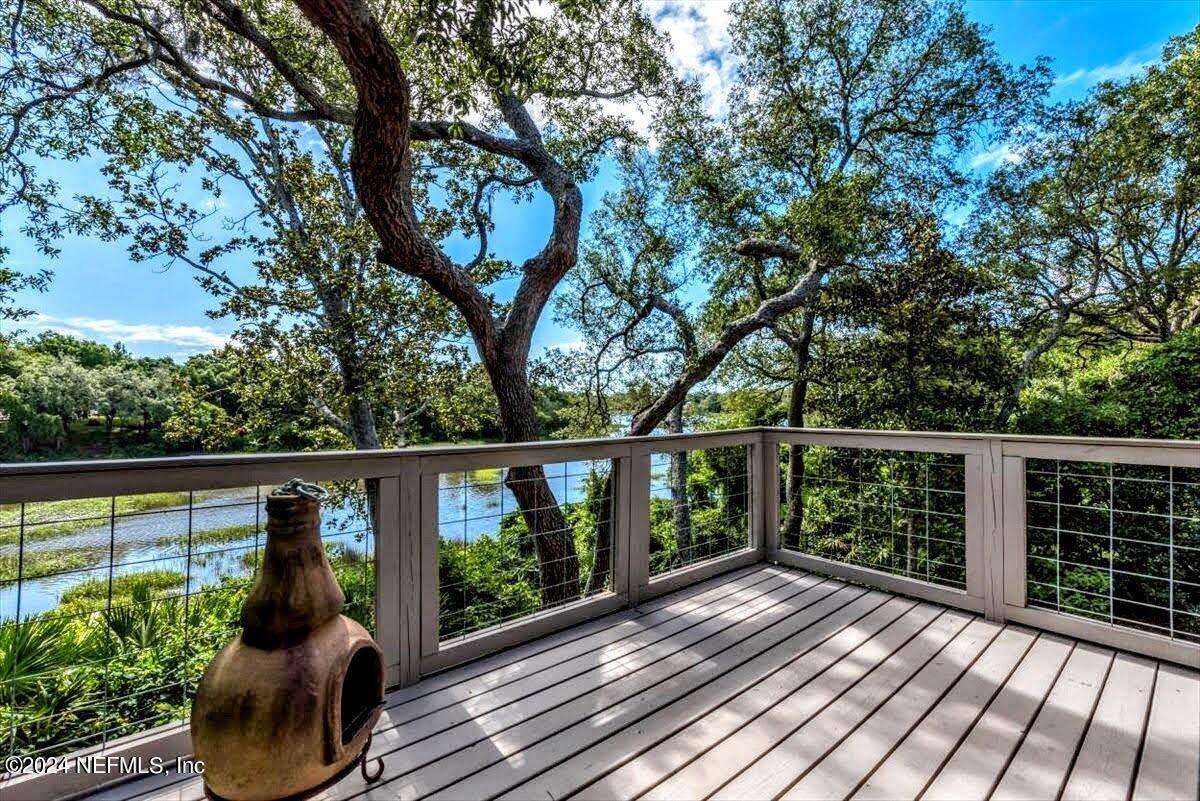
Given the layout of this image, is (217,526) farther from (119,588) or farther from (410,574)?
(119,588)

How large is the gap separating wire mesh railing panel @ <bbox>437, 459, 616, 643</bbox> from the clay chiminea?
829 mm

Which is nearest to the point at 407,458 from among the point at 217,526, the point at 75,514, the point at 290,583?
the point at 290,583

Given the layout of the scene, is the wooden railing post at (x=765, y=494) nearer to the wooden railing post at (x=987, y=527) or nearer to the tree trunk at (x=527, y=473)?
the wooden railing post at (x=987, y=527)

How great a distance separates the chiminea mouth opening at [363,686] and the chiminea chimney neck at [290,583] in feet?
0.65

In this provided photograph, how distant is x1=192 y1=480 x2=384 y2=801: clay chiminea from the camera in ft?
4.01

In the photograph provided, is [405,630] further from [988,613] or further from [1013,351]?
[1013,351]

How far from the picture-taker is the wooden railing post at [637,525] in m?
2.94

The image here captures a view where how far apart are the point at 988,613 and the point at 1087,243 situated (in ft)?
24.3

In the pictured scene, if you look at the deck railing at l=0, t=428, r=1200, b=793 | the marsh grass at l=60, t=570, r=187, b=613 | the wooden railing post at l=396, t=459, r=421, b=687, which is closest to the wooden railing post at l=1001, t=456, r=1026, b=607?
the deck railing at l=0, t=428, r=1200, b=793

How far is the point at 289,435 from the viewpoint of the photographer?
27.3 ft

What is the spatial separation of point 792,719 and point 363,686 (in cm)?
149

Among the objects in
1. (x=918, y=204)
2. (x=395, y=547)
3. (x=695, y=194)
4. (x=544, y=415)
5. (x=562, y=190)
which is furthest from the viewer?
(x=544, y=415)

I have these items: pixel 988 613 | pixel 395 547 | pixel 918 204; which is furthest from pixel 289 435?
pixel 918 204

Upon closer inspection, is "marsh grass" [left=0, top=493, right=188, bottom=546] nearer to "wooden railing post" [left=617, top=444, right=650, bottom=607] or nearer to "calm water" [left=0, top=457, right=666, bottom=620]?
"calm water" [left=0, top=457, right=666, bottom=620]
